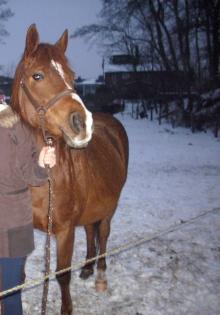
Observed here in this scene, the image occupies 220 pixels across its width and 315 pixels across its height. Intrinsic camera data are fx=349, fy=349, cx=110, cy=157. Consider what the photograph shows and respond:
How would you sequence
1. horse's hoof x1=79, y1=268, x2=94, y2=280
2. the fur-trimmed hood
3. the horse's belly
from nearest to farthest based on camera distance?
the fur-trimmed hood < the horse's belly < horse's hoof x1=79, y1=268, x2=94, y2=280

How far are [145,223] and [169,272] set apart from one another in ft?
4.67

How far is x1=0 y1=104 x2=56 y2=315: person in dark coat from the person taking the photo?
6.52 ft

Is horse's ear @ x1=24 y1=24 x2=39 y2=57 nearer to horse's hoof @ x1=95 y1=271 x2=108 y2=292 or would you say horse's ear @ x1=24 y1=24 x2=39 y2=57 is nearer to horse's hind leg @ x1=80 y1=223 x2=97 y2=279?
horse's hind leg @ x1=80 y1=223 x2=97 y2=279

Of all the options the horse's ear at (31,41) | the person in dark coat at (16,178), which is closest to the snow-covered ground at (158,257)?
the person in dark coat at (16,178)

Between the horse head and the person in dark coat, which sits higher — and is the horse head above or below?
above

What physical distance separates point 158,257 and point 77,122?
254 cm

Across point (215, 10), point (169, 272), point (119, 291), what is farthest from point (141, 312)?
point (215, 10)

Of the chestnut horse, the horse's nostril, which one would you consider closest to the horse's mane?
the chestnut horse

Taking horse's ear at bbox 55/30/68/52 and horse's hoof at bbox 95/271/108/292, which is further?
horse's hoof at bbox 95/271/108/292

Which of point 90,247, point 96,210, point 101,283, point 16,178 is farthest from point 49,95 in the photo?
point 90,247

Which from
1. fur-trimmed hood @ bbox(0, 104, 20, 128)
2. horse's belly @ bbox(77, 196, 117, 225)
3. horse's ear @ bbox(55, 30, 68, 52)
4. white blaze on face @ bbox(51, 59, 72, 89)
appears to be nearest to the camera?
fur-trimmed hood @ bbox(0, 104, 20, 128)

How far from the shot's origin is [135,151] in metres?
11.3

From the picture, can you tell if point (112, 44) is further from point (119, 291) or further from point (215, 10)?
point (119, 291)

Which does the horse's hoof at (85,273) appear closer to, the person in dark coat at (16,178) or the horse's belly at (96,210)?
the horse's belly at (96,210)
